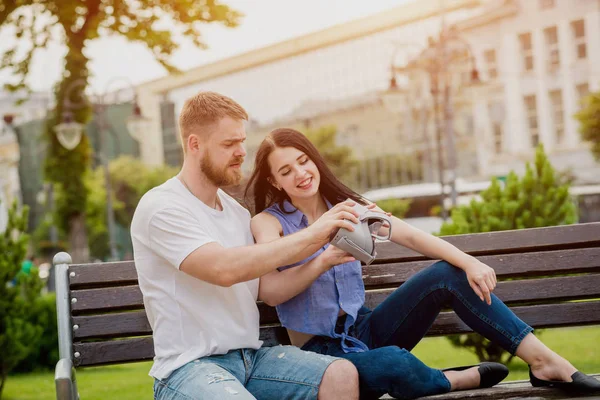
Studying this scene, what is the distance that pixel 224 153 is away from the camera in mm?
3477

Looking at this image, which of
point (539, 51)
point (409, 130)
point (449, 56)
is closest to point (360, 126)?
point (409, 130)

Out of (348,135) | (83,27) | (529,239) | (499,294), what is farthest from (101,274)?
(348,135)

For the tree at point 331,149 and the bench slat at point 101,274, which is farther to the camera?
the tree at point 331,149

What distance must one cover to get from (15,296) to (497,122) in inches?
1656

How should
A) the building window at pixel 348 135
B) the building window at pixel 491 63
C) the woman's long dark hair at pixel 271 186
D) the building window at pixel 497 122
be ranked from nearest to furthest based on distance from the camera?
the woman's long dark hair at pixel 271 186, the building window at pixel 497 122, the building window at pixel 491 63, the building window at pixel 348 135

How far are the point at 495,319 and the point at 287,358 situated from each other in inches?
33.4

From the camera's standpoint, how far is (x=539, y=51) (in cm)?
4556

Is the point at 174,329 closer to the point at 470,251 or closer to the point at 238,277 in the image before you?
the point at 238,277

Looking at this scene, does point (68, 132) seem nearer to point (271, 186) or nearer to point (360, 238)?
point (271, 186)

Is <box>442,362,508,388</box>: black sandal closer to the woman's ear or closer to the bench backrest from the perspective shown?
the bench backrest

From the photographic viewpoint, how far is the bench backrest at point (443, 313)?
3.95 metres

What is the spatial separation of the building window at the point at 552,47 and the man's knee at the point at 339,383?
43.8m

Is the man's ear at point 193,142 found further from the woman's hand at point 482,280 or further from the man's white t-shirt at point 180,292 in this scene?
the woman's hand at point 482,280

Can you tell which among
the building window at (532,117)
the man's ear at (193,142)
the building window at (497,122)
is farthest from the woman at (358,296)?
the building window at (497,122)
